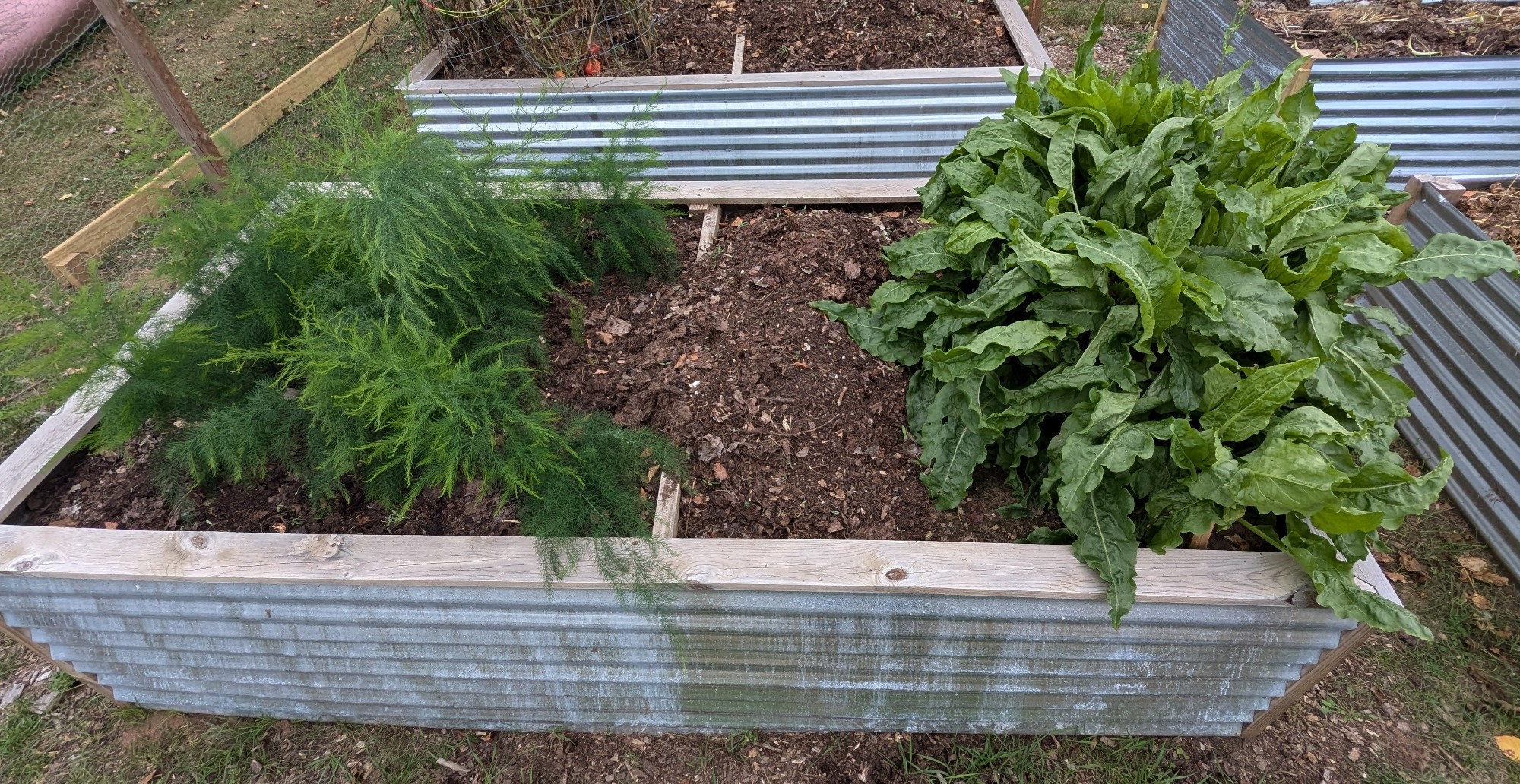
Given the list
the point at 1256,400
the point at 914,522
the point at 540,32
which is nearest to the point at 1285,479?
the point at 1256,400

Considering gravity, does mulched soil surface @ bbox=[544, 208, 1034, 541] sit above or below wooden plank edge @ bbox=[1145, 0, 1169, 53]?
above

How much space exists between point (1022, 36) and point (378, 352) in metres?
2.72

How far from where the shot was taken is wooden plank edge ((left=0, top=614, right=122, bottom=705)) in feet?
6.06

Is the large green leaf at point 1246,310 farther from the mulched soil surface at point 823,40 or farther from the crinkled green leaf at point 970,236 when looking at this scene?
the mulched soil surface at point 823,40

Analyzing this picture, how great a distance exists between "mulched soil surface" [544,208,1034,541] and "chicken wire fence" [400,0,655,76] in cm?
125

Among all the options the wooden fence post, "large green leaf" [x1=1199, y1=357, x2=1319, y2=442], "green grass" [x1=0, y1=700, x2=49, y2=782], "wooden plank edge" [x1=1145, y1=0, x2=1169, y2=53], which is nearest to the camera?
"large green leaf" [x1=1199, y1=357, x2=1319, y2=442]

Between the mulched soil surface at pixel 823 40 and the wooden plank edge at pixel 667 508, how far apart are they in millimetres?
1995

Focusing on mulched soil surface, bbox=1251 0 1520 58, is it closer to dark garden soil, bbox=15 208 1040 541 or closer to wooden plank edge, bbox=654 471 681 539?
dark garden soil, bbox=15 208 1040 541

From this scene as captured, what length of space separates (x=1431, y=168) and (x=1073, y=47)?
6.93 ft

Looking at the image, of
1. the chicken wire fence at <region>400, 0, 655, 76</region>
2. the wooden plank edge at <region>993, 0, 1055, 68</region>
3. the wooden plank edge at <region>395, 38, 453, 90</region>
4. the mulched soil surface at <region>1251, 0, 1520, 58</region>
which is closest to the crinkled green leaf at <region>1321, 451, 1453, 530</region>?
the wooden plank edge at <region>993, 0, 1055, 68</region>

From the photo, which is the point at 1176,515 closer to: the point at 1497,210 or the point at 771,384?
the point at 771,384

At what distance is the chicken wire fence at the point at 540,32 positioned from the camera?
3.03m

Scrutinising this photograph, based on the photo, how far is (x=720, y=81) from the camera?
9.59 ft

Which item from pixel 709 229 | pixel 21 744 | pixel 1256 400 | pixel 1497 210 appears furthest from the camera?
pixel 1497 210
